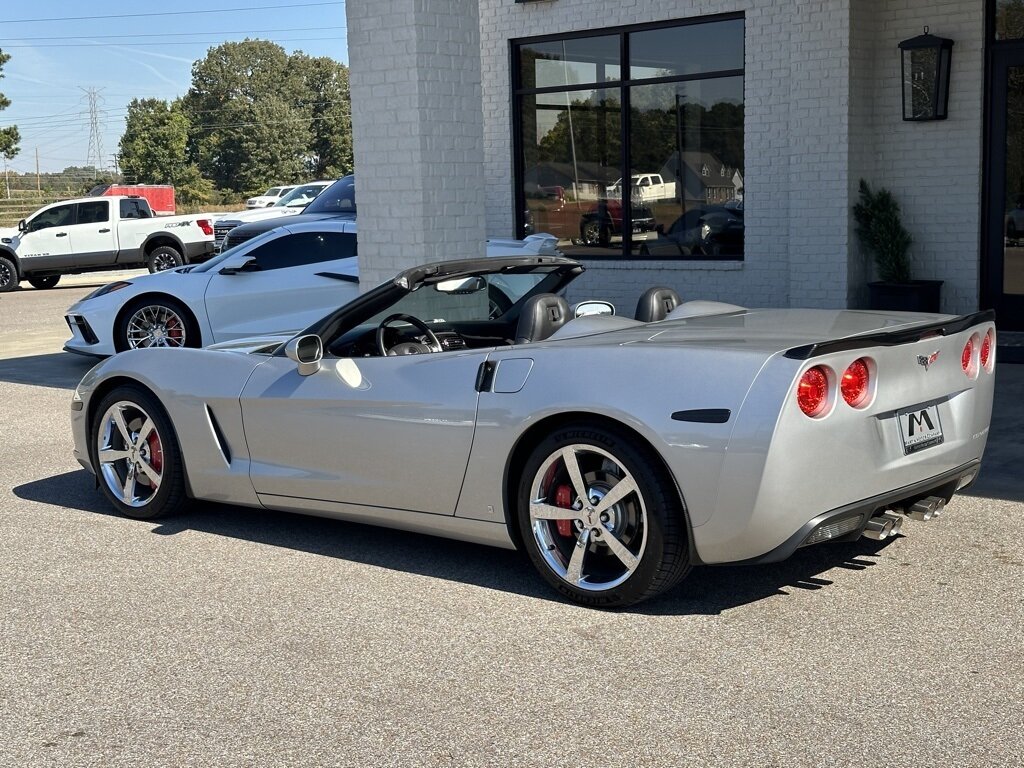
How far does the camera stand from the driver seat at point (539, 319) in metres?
5.32

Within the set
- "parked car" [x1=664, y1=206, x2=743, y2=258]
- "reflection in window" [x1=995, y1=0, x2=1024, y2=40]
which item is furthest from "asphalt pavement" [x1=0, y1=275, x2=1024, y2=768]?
"parked car" [x1=664, y1=206, x2=743, y2=258]

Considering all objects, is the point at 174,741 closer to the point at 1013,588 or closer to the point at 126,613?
the point at 126,613

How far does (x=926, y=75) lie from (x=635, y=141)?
10.7 ft

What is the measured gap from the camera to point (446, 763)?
11.7ft

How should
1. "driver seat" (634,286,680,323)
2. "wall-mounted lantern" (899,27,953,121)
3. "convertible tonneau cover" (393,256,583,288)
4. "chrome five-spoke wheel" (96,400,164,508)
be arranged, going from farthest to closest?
"wall-mounted lantern" (899,27,953,121), "chrome five-spoke wheel" (96,400,164,508), "driver seat" (634,286,680,323), "convertible tonneau cover" (393,256,583,288)

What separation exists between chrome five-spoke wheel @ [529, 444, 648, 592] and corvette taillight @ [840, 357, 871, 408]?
31.7 inches

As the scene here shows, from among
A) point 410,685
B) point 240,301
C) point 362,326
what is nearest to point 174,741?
point 410,685

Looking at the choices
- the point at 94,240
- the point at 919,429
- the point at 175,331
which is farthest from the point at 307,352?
the point at 94,240

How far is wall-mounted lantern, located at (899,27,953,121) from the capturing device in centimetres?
1155

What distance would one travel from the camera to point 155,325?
41.4 ft

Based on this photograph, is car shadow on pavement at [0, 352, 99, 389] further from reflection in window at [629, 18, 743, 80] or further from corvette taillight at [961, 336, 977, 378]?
corvette taillight at [961, 336, 977, 378]

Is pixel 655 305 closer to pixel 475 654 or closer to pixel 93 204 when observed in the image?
pixel 475 654

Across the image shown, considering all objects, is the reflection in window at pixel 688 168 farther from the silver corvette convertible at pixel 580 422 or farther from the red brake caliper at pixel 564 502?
the red brake caliper at pixel 564 502

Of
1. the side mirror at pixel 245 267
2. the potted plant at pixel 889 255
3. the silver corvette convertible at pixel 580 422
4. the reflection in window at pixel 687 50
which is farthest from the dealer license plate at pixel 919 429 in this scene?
the reflection in window at pixel 687 50
